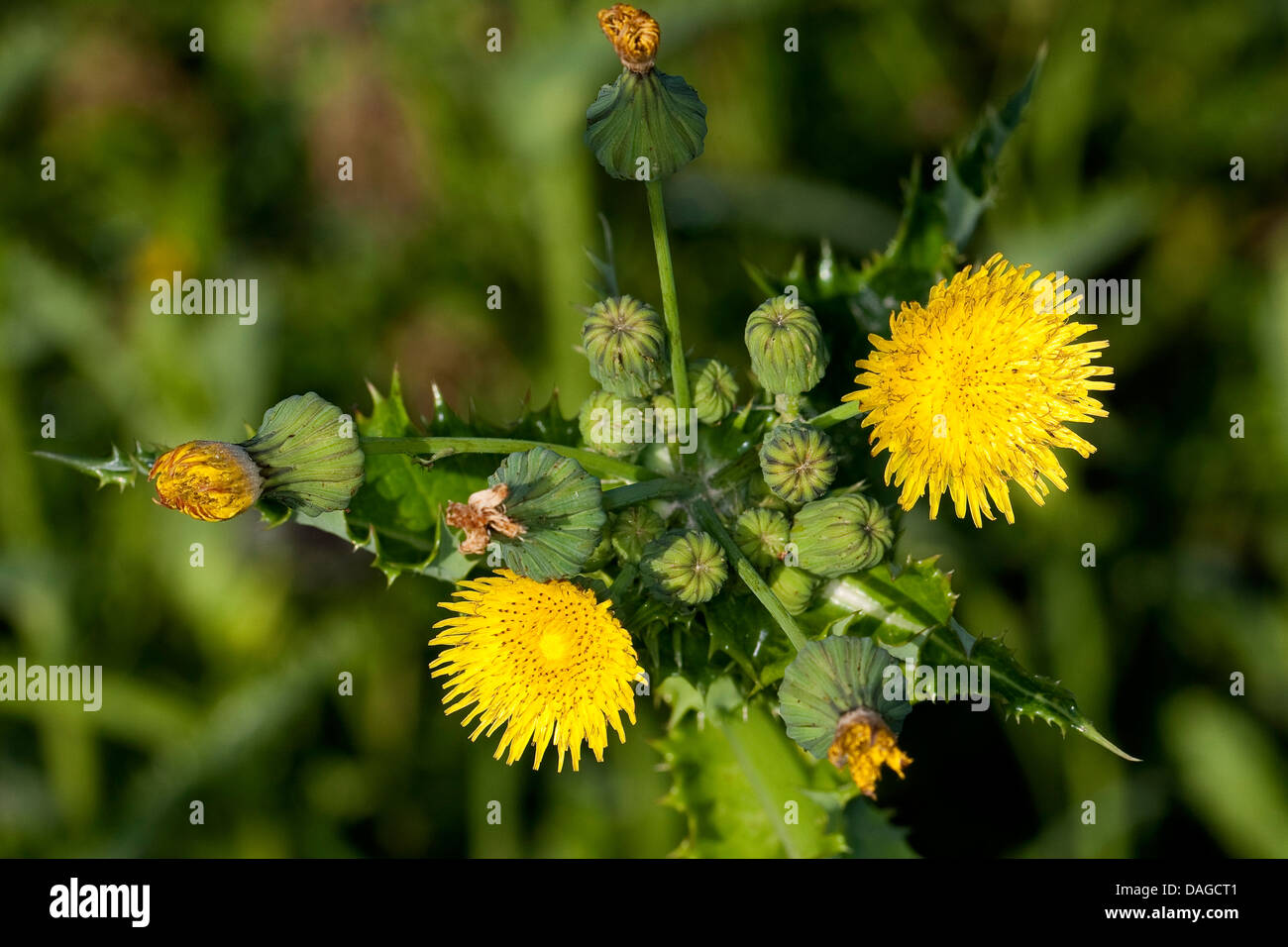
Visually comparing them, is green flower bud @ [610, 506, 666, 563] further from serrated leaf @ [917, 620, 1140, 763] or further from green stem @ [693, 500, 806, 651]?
serrated leaf @ [917, 620, 1140, 763]

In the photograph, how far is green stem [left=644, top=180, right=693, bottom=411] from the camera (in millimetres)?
3402

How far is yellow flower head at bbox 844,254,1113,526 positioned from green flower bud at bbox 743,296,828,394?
17 centimetres

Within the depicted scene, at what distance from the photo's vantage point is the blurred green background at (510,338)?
600 centimetres

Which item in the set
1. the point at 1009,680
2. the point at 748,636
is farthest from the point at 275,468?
the point at 1009,680

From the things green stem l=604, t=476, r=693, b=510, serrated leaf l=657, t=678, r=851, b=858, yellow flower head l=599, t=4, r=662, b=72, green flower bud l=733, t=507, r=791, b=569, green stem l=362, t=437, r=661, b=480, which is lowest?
serrated leaf l=657, t=678, r=851, b=858

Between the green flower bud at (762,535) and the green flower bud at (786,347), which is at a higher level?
the green flower bud at (786,347)

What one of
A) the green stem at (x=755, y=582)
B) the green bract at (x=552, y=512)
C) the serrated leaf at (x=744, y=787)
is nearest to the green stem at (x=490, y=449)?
the green bract at (x=552, y=512)

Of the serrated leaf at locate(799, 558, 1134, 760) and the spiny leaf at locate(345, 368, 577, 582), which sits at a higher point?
the spiny leaf at locate(345, 368, 577, 582)

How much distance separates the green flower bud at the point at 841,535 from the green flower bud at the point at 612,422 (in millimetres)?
674

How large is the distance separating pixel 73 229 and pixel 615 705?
588 centimetres

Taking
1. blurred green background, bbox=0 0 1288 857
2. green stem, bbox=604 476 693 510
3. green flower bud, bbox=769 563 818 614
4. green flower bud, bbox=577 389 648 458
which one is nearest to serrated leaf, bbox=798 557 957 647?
green flower bud, bbox=769 563 818 614
